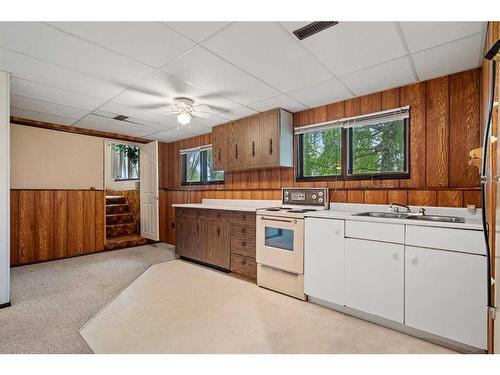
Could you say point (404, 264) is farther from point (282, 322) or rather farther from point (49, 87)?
point (49, 87)

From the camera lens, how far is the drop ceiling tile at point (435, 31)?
168 centimetres

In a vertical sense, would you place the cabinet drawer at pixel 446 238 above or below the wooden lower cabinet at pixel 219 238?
above

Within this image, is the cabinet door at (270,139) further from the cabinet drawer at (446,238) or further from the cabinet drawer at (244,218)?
the cabinet drawer at (446,238)

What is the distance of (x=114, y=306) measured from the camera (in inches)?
98.1

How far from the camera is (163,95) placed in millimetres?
2938

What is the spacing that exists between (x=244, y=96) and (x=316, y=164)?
1.29 m

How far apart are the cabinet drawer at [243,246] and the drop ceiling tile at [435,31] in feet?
8.12

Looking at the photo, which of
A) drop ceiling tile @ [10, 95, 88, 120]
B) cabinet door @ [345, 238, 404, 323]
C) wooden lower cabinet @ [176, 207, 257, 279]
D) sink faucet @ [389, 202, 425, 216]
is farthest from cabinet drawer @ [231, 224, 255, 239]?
drop ceiling tile @ [10, 95, 88, 120]

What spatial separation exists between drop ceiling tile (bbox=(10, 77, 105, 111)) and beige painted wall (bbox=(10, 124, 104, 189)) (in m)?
1.52

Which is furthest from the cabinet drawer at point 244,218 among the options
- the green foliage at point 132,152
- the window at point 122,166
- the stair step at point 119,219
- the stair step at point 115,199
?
the window at point 122,166

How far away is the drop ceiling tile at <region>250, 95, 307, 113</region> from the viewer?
3069 mm

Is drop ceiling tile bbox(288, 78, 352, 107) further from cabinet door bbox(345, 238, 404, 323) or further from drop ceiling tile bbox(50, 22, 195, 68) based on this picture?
cabinet door bbox(345, 238, 404, 323)

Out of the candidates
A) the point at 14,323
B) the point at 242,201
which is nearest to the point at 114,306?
the point at 14,323
